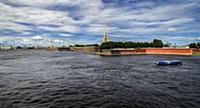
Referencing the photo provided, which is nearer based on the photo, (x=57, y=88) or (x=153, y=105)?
(x=153, y=105)

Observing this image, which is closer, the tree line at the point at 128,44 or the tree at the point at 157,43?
the tree line at the point at 128,44

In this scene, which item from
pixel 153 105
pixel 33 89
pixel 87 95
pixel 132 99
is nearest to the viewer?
pixel 153 105

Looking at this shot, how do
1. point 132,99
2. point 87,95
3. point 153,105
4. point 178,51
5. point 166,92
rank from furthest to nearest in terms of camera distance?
point 178,51 < point 166,92 < point 87,95 < point 132,99 < point 153,105

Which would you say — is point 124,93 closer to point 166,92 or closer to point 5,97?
point 166,92

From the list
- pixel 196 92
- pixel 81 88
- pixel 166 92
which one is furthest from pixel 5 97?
pixel 196 92

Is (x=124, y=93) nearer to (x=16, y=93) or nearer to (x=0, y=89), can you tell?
(x=16, y=93)

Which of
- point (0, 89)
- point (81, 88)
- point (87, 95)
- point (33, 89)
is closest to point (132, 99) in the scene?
point (87, 95)

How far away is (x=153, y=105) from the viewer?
57.0 ft

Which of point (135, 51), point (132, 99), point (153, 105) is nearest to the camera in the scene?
point (153, 105)

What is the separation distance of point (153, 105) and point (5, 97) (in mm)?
16317

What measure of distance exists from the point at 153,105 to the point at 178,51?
110317mm

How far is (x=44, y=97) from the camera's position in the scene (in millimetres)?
20219

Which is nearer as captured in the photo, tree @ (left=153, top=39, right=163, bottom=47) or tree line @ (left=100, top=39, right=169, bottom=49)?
tree line @ (left=100, top=39, right=169, bottom=49)

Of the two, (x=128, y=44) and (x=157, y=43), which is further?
(x=157, y=43)
